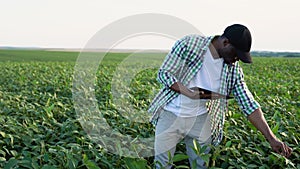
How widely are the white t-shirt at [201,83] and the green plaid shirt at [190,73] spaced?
0.10 ft

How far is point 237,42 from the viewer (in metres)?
2.67

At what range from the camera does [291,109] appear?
486 centimetres

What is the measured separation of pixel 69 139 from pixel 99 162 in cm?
74

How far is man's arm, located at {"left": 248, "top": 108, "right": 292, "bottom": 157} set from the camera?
2.84 meters

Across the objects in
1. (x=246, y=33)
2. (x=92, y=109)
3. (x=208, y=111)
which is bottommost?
(x=92, y=109)

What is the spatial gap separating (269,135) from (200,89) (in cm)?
54

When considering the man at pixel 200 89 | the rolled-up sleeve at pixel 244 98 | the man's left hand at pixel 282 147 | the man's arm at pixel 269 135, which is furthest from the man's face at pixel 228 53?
the man's left hand at pixel 282 147

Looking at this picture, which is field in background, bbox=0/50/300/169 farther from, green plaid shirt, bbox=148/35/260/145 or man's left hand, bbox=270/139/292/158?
green plaid shirt, bbox=148/35/260/145

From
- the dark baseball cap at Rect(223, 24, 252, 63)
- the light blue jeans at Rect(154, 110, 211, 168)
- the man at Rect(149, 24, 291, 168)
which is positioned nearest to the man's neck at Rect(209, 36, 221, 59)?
the man at Rect(149, 24, 291, 168)

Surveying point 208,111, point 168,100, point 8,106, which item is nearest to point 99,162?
point 168,100

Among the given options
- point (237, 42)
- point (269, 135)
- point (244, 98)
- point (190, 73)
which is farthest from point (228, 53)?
point (269, 135)

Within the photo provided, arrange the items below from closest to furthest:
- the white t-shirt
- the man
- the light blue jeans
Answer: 1. the man
2. the white t-shirt
3. the light blue jeans

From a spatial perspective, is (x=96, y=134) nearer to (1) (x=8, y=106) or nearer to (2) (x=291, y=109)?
(1) (x=8, y=106)

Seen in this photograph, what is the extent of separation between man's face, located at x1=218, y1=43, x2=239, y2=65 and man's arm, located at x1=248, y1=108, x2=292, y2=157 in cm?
42
